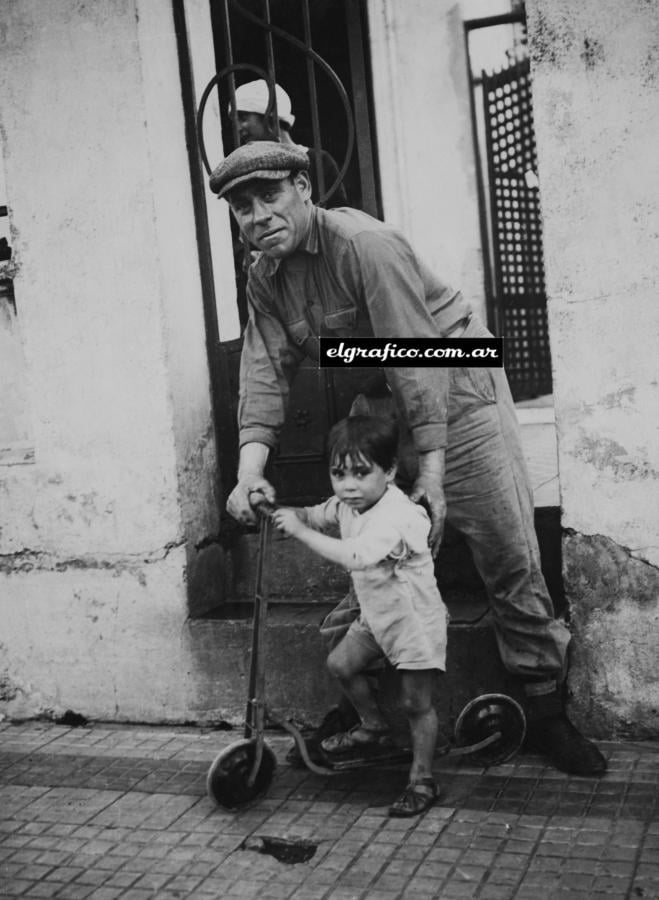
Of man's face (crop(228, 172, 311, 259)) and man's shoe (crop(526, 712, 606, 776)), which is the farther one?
man's shoe (crop(526, 712, 606, 776))

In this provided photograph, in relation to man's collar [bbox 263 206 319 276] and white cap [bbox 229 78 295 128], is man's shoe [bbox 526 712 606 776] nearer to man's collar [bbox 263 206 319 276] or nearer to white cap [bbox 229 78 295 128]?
man's collar [bbox 263 206 319 276]

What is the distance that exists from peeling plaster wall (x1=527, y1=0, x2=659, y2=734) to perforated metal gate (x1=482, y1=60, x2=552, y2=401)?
5688 millimetres

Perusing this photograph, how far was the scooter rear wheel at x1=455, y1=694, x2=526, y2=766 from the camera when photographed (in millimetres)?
3865

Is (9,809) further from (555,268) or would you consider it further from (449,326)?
(555,268)

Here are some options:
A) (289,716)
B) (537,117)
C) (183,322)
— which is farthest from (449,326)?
(289,716)

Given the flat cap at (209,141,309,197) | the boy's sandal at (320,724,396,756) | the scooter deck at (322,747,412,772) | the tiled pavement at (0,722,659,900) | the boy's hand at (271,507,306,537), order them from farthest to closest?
the boy's sandal at (320,724,396,756) < the scooter deck at (322,747,412,772) < the flat cap at (209,141,309,197) < the boy's hand at (271,507,306,537) < the tiled pavement at (0,722,659,900)

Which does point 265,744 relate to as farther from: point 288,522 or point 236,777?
point 288,522

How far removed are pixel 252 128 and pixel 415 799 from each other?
113 inches

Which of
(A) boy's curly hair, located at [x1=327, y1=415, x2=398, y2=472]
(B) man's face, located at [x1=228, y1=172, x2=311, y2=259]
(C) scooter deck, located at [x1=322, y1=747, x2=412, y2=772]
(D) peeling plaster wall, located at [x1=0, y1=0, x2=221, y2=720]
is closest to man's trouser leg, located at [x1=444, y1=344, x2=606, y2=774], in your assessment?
(A) boy's curly hair, located at [x1=327, y1=415, x2=398, y2=472]

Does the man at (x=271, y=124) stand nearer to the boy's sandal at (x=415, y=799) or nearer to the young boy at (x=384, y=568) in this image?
the young boy at (x=384, y=568)

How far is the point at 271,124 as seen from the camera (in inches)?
182

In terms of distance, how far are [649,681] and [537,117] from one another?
6.93 feet

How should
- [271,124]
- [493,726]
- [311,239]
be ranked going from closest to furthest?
1. [311,239]
2. [493,726]
3. [271,124]

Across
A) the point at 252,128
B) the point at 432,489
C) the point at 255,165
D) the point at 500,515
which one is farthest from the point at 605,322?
the point at 252,128
